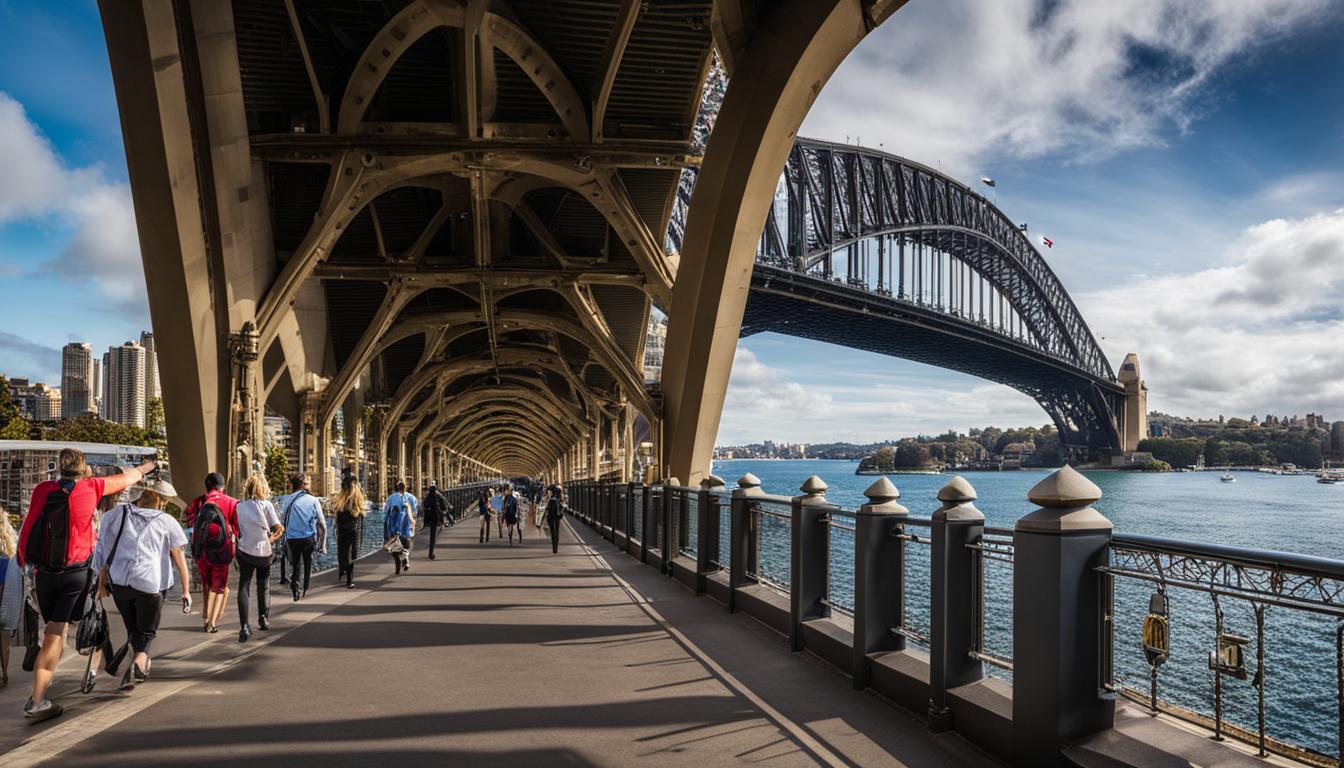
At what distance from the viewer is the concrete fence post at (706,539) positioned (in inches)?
496

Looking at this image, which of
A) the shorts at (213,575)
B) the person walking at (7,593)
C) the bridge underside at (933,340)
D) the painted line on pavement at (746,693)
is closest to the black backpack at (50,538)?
the person walking at (7,593)

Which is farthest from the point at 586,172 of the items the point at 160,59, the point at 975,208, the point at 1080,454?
the point at 975,208

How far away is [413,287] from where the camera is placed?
3097 cm

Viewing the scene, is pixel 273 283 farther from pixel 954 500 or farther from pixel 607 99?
Answer: pixel 954 500

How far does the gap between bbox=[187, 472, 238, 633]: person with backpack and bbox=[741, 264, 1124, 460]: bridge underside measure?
46499 mm

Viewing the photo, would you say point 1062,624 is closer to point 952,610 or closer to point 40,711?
point 952,610

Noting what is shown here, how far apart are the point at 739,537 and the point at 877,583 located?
3965 mm

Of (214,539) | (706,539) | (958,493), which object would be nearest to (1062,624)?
(958,493)

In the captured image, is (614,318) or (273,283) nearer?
(273,283)

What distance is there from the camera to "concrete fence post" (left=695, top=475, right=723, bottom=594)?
41.4 ft

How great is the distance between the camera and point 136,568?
7.09 metres

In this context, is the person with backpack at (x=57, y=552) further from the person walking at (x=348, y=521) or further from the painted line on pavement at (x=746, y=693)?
the person walking at (x=348, y=521)

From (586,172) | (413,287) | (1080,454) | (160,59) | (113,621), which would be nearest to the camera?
(113,621)

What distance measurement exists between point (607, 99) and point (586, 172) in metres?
1.78
